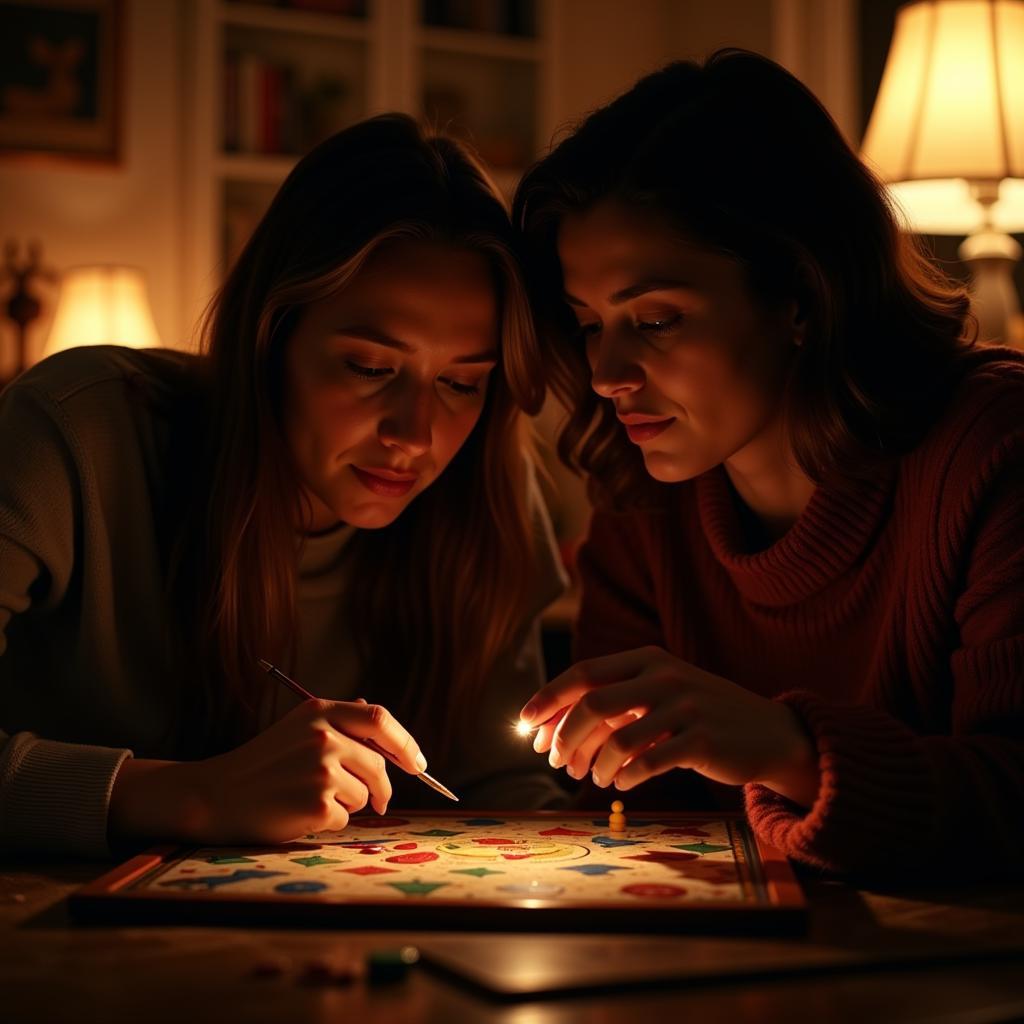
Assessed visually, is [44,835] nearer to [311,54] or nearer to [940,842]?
[940,842]

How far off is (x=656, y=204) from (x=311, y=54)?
3.21 m

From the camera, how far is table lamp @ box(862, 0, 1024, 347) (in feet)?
8.01

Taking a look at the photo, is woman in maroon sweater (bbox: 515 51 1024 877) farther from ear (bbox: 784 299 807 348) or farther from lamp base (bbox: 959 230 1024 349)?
lamp base (bbox: 959 230 1024 349)

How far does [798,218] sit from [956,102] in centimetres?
123

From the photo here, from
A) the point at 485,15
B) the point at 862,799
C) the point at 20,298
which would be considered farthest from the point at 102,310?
the point at 862,799

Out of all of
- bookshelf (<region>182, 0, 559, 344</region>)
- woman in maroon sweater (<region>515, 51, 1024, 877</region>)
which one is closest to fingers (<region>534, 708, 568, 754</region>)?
woman in maroon sweater (<region>515, 51, 1024, 877</region>)

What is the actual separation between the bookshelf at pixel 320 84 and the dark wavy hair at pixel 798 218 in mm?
2672

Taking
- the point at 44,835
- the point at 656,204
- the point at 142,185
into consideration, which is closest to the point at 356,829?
the point at 44,835

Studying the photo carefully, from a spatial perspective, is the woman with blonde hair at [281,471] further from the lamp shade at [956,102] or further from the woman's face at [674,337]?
the lamp shade at [956,102]

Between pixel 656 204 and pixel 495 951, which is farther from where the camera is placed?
pixel 656 204

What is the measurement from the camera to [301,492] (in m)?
1.62

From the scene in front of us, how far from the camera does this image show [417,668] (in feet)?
5.44

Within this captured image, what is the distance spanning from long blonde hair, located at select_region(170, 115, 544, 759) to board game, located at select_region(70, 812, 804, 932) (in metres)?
0.35

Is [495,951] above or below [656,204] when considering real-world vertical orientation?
below
